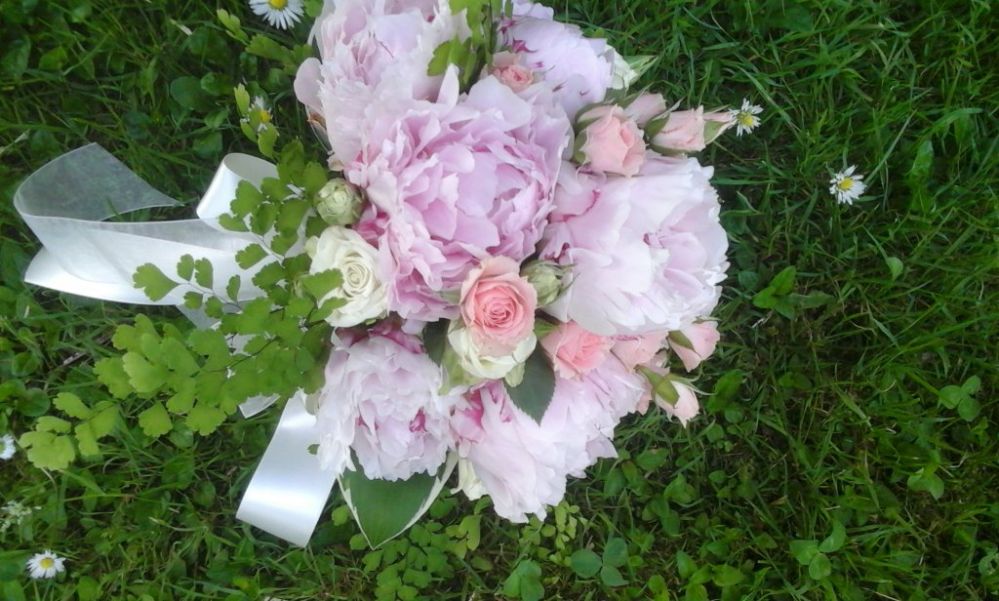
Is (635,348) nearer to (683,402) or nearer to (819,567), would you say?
(683,402)

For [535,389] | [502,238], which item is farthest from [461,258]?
[535,389]

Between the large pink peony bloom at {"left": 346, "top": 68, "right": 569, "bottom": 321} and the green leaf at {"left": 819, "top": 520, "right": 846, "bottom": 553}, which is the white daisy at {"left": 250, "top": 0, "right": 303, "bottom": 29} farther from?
the green leaf at {"left": 819, "top": 520, "right": 846, "bottom": 553}

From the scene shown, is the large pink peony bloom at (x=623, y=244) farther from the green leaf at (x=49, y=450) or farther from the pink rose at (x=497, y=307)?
the green leaf at (x=49, y=450)

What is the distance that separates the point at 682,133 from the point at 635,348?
19cm

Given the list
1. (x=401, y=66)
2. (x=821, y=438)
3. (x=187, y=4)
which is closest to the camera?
(x=401, y=66)

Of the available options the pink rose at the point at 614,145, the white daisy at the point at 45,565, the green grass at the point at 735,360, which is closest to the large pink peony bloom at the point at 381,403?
the pink rose at the point at 614,145

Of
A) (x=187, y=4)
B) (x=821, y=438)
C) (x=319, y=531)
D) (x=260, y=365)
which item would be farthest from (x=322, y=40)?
(x=821, y=438)

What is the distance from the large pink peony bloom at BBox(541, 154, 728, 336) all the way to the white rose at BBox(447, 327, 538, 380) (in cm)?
6

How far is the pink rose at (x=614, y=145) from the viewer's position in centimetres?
62

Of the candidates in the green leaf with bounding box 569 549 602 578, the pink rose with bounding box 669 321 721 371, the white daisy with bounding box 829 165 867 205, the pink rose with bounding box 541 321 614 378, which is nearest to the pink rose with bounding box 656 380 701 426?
the pink rose with bounding box 669 321 721 371

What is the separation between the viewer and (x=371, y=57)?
0.64 metres

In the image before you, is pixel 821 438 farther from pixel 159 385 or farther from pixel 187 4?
pixel 187 4

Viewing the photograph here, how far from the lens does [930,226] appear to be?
47.6 inches

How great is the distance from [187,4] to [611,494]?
908 millimetres
